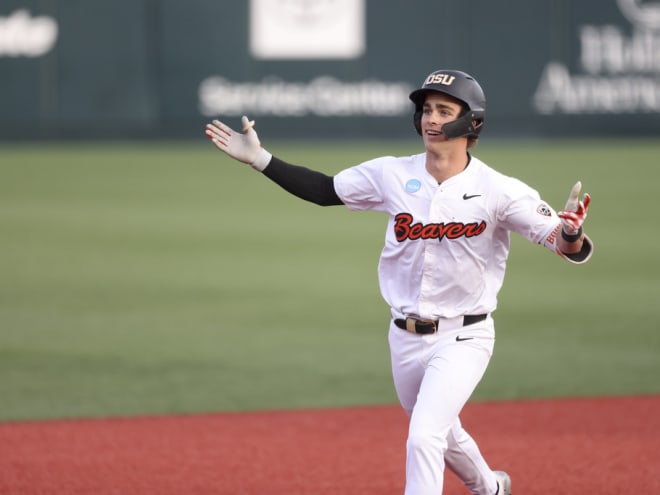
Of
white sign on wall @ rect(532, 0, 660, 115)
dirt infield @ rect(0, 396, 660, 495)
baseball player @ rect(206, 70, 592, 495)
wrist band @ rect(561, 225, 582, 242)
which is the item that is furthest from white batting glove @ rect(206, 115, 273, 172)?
white sign on wall @ rect(532, 0, 660, 115)

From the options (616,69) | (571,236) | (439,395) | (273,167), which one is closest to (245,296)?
(273,167)

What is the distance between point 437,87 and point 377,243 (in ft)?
31.5

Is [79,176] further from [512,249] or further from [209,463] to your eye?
[209,463]

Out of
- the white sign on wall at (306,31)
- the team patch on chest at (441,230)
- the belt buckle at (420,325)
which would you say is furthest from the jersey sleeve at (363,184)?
the white sign on wall at (306,31)

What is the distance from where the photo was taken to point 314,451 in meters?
6.41

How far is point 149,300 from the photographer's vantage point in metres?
10.9

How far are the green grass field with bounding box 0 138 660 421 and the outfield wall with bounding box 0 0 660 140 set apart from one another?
60.6 inches

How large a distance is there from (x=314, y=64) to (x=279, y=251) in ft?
25.1

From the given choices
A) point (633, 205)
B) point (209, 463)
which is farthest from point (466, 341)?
point (633, 205)

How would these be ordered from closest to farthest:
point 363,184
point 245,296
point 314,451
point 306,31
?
point 363,184 → point 314,451 → point 245,296 → point 306,31

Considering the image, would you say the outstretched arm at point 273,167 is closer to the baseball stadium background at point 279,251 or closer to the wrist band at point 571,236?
the wrist band at point 571,236

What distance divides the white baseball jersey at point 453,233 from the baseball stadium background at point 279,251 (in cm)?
138

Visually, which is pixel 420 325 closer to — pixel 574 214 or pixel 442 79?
pixel 574 214

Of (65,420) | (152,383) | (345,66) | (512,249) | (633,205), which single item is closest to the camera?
(65,420)
